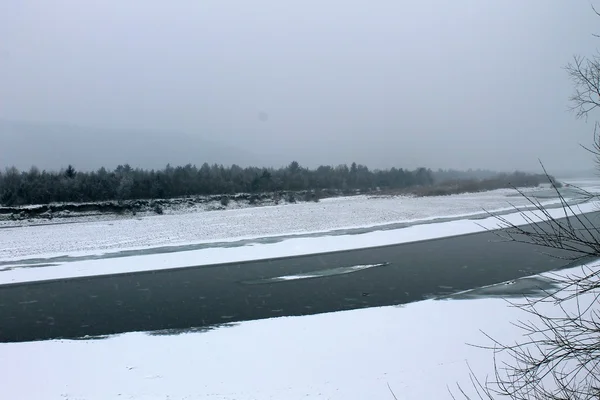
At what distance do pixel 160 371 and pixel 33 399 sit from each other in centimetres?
206

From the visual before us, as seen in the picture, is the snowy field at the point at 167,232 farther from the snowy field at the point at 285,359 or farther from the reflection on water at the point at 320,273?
the snowy field at the point at 285,359

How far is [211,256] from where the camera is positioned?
866 inches

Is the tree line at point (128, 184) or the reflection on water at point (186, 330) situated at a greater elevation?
the tree line at point (128, 184)

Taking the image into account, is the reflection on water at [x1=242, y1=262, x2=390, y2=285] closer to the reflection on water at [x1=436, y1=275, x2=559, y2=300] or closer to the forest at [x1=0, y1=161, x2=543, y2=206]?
the reflection on water at [x1=436, y1=275, x2=559, y2=300]

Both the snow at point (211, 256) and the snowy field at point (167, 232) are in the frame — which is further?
the snowy field at point (167, 232)

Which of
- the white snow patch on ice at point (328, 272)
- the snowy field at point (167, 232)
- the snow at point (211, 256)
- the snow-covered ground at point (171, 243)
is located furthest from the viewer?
the snowy field at point (167, 232)

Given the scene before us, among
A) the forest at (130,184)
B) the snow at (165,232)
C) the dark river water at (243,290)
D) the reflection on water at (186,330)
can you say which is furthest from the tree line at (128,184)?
the reflection on water at (186,330)

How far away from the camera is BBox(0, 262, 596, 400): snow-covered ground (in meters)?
7.79

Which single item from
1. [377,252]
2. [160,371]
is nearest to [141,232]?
[377,252]

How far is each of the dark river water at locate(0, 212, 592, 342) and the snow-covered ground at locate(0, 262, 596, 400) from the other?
106 centimetres

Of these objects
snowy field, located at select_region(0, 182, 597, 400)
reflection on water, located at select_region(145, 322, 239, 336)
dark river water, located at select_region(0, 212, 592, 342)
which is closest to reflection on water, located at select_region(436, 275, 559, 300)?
dark river water, located at select_region(0, 212, 592, 342)

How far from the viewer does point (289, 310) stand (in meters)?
12.4

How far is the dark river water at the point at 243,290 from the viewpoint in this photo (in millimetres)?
12062

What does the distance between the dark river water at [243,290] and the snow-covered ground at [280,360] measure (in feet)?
3.46
